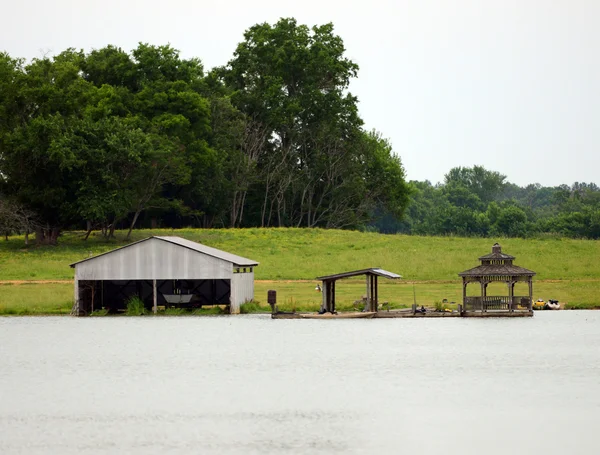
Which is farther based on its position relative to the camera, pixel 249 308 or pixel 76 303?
pixel 249 308

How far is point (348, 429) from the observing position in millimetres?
33969

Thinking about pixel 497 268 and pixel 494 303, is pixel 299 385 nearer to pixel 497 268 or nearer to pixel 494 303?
pixel 497 268

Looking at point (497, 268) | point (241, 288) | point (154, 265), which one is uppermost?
point (154, 265)

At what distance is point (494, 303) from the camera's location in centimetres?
6519

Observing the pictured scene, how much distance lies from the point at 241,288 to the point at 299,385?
84.5ft

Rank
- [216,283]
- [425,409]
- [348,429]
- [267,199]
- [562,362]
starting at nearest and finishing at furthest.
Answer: [348,429] → [425,409] → [562,362] → [216,283] → [267,199]

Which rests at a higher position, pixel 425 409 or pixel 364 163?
pixel 364 163

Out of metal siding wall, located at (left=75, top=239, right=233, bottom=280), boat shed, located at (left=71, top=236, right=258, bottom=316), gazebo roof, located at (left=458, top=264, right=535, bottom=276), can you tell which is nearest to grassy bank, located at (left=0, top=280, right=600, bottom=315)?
boat shed, located at (left=71, top=236, right=258, bottom=316)

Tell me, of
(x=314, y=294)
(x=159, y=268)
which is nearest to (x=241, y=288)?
(x=159, y=268)

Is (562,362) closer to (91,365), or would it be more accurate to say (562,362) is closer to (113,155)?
(91,365)

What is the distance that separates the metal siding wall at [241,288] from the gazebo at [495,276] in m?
13.0

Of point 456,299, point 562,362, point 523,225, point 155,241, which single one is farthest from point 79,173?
point 523,225

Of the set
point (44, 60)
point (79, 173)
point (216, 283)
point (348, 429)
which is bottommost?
point (348, 429)

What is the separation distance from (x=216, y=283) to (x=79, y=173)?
32175mm
